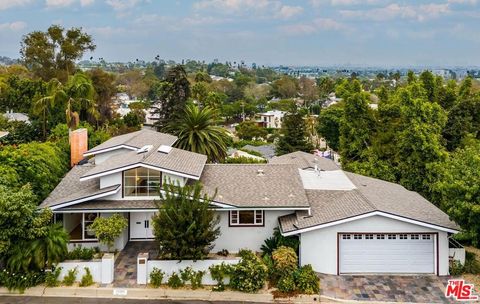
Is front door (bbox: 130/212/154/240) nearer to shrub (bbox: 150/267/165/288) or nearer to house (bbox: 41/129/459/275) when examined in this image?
house (bbox: 41/129/459/275)

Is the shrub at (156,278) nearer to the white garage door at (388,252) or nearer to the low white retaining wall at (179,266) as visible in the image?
the low white retaining wall at (179,266)

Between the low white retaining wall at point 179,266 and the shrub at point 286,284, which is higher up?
the low white retaining wall at point 179,266

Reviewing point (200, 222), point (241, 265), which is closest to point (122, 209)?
point (200, 222)

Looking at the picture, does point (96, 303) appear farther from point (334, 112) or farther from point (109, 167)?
point (334, 112)

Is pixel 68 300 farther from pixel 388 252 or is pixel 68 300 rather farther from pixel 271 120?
pixel 271 120

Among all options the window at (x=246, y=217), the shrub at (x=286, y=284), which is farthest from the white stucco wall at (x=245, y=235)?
the shrub at (x=286, y=284)

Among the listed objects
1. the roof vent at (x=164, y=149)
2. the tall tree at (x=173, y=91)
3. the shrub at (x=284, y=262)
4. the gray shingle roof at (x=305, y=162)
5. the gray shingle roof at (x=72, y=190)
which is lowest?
the shrub at (x=284, y=262)
